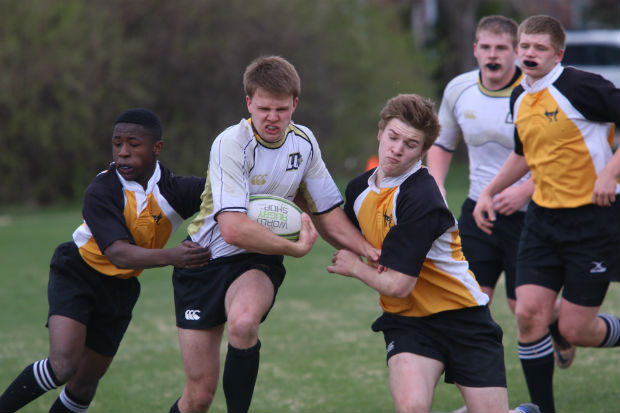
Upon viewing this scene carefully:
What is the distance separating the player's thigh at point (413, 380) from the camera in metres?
3.73

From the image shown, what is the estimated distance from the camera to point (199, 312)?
4.38 meters

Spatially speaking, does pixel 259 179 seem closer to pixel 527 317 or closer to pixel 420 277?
pixel 420 277

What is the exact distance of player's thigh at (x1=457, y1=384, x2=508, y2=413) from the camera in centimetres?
390

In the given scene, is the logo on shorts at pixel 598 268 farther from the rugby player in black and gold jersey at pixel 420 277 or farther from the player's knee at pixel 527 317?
the rugby player in black and gold jersey at pixel 420 277

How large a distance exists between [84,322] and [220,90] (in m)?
14.6

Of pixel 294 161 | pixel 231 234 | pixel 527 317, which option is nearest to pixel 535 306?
pixel 527 317

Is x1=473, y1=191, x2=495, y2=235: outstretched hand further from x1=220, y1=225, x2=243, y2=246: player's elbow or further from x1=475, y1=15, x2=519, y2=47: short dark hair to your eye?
x1=220, y1=225, x2=243, y2=246: player's elbow

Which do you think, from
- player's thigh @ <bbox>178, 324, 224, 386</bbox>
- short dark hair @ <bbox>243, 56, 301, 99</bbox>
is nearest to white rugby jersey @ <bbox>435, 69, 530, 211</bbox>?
short dark hair @ <bbox>243, 56, 301, 99</bbox>

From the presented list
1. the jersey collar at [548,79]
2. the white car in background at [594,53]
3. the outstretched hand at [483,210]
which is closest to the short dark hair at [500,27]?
the jersey collar at [548,79]

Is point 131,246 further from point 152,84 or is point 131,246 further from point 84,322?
point 152,84

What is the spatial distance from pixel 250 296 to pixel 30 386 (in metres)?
1.34

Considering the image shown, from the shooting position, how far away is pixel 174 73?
A: 716 inches

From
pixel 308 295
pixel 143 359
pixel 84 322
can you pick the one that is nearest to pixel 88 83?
pixel 308 295

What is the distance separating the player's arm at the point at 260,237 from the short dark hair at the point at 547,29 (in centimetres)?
182
